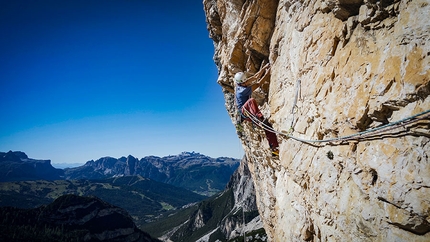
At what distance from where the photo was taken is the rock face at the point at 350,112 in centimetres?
389

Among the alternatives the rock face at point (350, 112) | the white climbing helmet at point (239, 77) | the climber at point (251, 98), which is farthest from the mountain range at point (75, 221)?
the rock face at point (350, 112)

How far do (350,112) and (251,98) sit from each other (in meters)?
5.11

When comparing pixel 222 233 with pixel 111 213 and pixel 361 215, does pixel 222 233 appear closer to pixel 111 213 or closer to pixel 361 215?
pixel 111 213

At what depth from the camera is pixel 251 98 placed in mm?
10047

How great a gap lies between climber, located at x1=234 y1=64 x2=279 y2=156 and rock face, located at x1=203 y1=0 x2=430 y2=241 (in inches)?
26.0

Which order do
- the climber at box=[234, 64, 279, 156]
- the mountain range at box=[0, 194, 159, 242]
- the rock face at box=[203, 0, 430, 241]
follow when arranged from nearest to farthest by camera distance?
the rock face at box=[203, 0, 430, 241]
the climber at box=[234, 64, 279, 156]
the mountain range at box=[0, 194, 159, 242]

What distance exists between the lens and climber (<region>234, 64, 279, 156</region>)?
395 inches

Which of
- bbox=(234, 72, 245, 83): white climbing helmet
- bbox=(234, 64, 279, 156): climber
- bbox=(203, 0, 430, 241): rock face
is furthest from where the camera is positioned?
bbox=(234, 72, 245, 83): white climbing helmet

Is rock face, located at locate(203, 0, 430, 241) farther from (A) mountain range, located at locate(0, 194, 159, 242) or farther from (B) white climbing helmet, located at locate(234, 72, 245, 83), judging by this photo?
(A) mountain range, located at locate(0, 194, 159, 242)

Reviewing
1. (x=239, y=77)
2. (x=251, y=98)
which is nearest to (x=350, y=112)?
(x=251, y=98)

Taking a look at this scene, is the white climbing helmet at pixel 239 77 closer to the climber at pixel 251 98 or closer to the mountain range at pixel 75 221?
the climber at pixel 251 98

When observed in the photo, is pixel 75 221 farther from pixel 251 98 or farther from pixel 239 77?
pixel 251 98

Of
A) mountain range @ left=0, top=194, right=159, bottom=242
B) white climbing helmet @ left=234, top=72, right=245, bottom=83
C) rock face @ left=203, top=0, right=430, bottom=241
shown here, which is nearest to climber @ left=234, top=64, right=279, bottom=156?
white climbing helmet @ left=234, top=72, right=245, bottom=83

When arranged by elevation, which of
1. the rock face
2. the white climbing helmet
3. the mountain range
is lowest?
the mountain range
